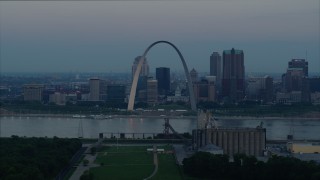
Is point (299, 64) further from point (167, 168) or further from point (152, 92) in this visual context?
point (167, 168)

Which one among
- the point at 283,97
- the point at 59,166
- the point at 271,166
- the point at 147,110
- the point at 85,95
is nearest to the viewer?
the point at 271,166

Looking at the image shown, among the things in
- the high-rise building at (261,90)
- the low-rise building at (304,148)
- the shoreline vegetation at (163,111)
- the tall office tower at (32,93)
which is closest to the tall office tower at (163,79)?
the high-rise building at (261,90)

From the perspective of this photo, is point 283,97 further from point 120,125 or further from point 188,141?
point 188,141

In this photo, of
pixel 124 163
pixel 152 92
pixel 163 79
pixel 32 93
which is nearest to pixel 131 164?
pixel 124 163

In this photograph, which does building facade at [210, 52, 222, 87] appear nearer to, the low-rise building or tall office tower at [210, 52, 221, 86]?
tall office tower at [210, 52, 221, 86]

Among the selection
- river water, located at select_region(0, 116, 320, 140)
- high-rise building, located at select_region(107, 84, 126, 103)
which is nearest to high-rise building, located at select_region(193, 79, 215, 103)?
high-rise building, located at select_region(107, 84, 126, 103)

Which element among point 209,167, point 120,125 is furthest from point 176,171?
point 120,125

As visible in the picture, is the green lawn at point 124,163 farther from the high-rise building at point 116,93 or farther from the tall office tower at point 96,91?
the tall office tower at point 96,91
